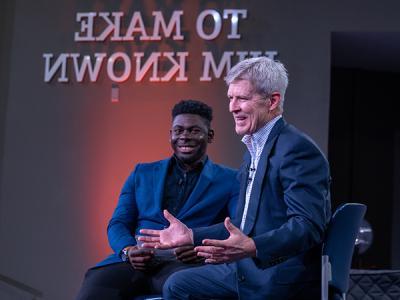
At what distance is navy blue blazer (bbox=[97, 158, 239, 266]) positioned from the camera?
3523 millimetres

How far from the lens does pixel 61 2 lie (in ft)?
17.4

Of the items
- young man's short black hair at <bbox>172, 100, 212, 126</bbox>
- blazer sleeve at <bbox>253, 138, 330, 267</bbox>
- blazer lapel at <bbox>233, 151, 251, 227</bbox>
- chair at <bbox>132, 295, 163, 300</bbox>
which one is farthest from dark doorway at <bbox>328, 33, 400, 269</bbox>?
blazer sleeve at <bbox>253, 138, 330, 267</bbox>

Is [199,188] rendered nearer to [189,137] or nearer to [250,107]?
[189,137]

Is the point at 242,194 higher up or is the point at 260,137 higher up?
the point at 260,137

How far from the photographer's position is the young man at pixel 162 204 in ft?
10.9

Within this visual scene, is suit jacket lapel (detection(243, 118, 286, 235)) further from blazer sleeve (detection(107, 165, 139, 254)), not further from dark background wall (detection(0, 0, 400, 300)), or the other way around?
dark background wall (detection(0, 0, 400, 300))

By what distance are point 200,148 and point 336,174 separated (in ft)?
10.7

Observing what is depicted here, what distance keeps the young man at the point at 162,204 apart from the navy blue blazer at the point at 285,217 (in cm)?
87

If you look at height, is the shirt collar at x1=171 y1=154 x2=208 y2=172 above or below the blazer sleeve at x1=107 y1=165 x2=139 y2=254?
above

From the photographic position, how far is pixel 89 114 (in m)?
5.16

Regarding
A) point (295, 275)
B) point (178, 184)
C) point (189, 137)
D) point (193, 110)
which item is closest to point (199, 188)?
point (178, 184)

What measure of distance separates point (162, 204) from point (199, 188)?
0.20 metres

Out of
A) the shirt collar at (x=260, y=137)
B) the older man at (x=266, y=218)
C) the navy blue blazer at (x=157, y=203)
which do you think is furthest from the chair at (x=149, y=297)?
the shirt collar at (x=260, y=137)

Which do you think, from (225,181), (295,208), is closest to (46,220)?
(225,181)
